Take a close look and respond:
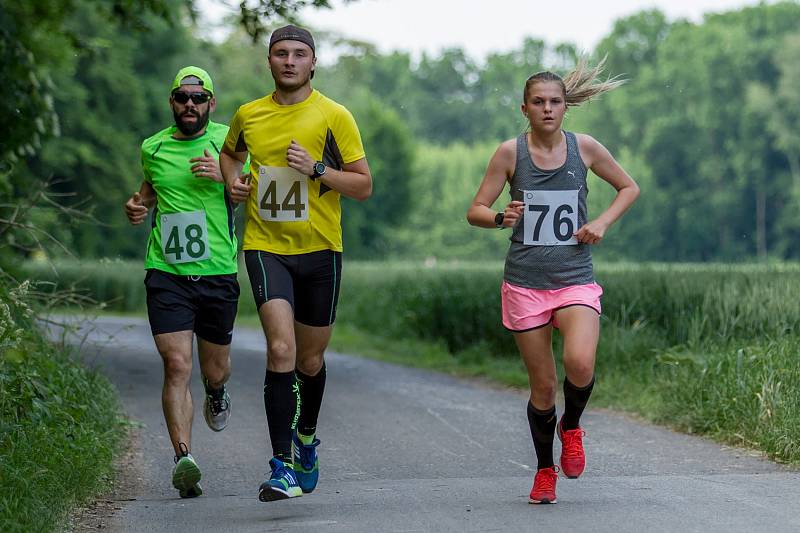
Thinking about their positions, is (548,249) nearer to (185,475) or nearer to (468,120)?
(185,475)

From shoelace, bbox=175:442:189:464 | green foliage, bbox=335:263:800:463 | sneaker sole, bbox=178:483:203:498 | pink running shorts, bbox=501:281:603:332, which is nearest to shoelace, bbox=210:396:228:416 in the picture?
shoelace, bbox=175:442:189:464

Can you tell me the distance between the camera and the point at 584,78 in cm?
694

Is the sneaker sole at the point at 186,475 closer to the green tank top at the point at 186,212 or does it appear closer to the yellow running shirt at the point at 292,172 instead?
the green tank top at the point at 186,212

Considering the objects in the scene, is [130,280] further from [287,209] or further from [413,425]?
[287,209]

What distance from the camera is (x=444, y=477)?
7.82 meters

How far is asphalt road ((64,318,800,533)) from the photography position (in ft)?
20.1

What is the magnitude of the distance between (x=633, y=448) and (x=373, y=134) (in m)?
69.4

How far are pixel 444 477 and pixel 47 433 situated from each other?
2210 millimetres

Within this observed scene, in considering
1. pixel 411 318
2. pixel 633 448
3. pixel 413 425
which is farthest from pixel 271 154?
pixel 411 318

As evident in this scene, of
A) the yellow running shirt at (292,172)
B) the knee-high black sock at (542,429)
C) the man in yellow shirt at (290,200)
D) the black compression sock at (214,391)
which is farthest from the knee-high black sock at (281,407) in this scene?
the black compression sock at (214,391)

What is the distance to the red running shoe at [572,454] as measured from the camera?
6582 millimetres

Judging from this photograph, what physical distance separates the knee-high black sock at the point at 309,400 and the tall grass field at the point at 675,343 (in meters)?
3.00

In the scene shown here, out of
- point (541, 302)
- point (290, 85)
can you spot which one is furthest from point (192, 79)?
point (541, 302)

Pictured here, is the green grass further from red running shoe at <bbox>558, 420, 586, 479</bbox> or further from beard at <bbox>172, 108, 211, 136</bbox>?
red running shoe at <bbox>558, 420, 586, 479</bbox>
